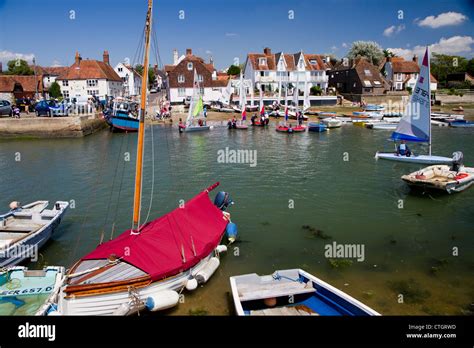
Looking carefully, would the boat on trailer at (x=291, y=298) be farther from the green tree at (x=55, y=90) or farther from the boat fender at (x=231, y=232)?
the green tree at (x=55, y=90)

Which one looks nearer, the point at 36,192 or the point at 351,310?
the point at 351,310

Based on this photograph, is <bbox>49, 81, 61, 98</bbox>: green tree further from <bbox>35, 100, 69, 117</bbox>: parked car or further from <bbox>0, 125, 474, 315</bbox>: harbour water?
<bbox>0, 125, 474, 315</bbox>: harbour water

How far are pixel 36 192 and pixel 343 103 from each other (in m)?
71.5

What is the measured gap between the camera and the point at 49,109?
54219 mm

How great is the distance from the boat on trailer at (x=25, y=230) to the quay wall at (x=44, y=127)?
33.7 m

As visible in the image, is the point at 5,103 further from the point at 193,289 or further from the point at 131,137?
the point at 193,289

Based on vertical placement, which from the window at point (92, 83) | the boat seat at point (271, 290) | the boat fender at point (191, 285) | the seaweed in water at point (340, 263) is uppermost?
the window at point (92, 83)

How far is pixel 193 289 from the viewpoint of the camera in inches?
555

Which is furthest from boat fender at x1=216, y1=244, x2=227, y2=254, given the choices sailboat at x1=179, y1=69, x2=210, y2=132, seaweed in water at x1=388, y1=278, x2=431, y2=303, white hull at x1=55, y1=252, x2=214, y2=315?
sailboat at x1=179, y1=69, x2=210, y2=132

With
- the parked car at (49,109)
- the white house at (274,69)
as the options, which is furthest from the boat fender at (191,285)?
the white house at (274,69)

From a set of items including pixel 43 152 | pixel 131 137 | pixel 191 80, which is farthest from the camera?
pixel 191 80

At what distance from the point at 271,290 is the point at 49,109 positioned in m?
51.0

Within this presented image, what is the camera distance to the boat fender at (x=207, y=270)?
14.5m

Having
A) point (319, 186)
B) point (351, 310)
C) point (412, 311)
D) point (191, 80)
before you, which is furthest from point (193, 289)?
point (191, 80)
